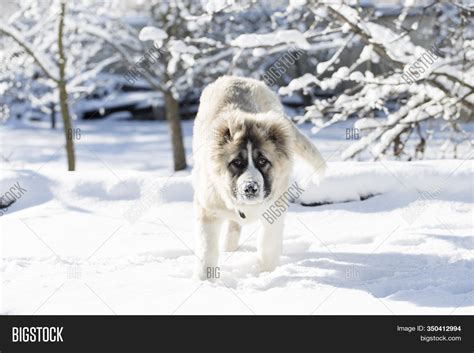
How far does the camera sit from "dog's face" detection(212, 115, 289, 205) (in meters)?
4.40

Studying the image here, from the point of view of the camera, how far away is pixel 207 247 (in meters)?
4.75

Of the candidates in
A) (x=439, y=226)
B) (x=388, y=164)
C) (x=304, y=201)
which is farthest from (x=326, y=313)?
(x=388, y=164)

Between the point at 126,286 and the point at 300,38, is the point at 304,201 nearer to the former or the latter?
the point at 300,38

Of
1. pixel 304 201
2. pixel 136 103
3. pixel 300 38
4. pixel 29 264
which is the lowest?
pixel 29 264

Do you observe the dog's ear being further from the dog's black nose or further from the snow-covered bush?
the snow-covered bush

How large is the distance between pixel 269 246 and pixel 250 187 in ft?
2.82

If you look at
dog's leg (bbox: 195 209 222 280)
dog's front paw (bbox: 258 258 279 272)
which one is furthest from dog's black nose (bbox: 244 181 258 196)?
dog's front paw (bbox: 258 258 279 272)

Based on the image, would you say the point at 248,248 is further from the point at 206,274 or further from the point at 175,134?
the point at 175,134

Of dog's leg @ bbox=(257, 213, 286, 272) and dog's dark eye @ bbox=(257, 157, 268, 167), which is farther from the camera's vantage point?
dog's leg @ bbox=(257, 213, 286, 272)

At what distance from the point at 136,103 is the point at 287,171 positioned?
2231 cm

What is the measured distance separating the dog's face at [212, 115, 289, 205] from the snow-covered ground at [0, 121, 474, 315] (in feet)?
2.32

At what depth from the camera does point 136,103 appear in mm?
26484

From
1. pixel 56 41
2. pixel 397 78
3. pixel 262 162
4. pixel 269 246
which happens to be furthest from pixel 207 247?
pixel 56 41

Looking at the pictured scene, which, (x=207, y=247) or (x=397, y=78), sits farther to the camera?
(x=397, y=78)
